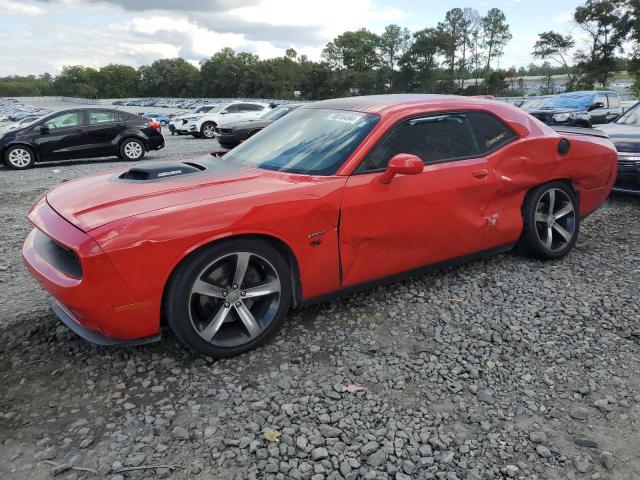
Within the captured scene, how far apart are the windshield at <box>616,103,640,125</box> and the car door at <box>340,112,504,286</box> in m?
4.71

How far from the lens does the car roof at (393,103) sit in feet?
12.0

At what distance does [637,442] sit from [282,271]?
201cm

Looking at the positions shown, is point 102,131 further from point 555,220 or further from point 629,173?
point 629,173

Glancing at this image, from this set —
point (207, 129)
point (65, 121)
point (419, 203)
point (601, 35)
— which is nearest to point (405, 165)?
point (419, 203)

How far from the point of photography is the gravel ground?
2.19 metres

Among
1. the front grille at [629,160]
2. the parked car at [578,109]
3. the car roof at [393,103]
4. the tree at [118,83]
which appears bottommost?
the front grille at [629,160]

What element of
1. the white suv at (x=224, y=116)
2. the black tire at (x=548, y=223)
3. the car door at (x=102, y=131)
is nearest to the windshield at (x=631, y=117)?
the black tire at (x=548, y=223)

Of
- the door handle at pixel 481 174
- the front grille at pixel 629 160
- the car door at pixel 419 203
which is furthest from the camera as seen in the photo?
the front grille at pixel 629 160

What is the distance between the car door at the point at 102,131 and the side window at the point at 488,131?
35.1 feet

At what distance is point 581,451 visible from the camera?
224cm

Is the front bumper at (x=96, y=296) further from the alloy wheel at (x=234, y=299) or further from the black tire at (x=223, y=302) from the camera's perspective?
the alloy wheel at (x=234, y=299)

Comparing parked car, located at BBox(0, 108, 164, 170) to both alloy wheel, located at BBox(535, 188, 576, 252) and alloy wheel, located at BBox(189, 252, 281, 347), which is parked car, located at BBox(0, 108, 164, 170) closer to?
alloy wheel, located at BBox(189, 252, 281, 347)

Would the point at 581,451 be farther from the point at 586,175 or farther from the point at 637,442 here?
the point at 586,175

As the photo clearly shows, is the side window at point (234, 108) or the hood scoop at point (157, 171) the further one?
the side window at point (234, 108)
